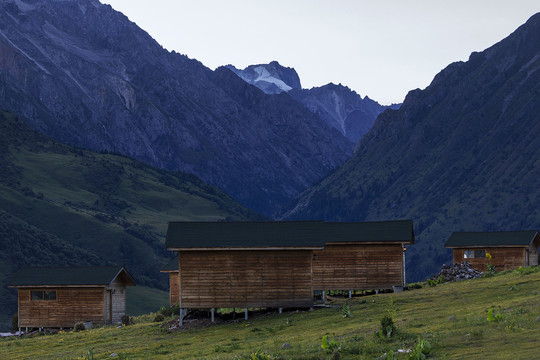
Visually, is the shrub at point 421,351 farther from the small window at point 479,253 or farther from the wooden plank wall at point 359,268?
the small window at point 479,253

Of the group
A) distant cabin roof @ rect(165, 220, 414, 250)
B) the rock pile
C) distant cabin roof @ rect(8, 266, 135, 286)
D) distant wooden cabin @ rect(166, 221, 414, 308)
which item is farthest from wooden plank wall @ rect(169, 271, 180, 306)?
distant wooden cabin @ rect(166, 221, 414, 308)

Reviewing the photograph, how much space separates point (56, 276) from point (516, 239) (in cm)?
4828

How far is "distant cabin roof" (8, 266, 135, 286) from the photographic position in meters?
80.2

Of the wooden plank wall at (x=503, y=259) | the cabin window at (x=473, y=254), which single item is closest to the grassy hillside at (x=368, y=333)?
the wooden plank wall at (x=503, y=259)

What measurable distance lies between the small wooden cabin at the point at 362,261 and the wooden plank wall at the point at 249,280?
1448cm

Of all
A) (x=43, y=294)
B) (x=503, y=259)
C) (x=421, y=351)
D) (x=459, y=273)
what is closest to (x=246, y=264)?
(x=459, y=273)

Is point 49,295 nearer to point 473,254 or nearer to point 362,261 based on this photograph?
point 362,261

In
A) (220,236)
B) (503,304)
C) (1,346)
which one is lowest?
(1,346)

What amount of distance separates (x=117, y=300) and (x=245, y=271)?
112 feet

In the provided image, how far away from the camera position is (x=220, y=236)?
54188 mm

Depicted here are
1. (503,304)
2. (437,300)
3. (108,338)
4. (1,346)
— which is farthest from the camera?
(1,346)

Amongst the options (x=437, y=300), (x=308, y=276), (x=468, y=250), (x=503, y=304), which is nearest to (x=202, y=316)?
(x=308, y=276)

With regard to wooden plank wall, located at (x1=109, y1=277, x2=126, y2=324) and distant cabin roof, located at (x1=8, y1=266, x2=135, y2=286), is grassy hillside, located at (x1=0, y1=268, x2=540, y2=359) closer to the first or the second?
distant cabin roof, located at (x1=8, y1=266, x2=135, y2=286)

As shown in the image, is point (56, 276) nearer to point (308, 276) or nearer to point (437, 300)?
point (308, 276)
